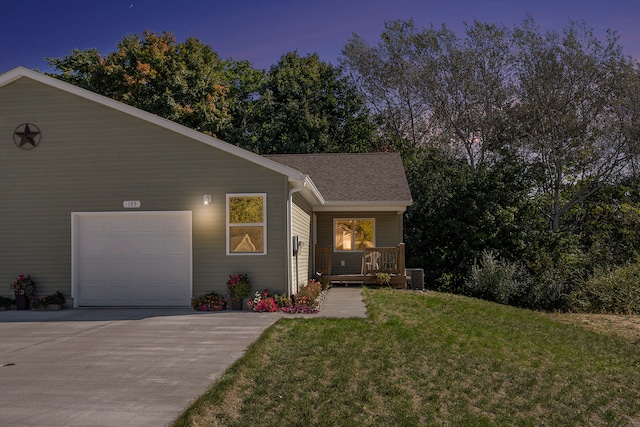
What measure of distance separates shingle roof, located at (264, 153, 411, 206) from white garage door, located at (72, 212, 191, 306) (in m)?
5.99

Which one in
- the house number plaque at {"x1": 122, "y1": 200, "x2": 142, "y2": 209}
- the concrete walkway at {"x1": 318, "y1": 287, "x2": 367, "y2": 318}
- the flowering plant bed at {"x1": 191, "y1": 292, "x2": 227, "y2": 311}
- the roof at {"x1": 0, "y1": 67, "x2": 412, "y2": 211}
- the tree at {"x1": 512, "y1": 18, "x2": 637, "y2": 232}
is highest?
the tree at {"x1": 512, "y1": 18, "x2": 637, "y2": 232}

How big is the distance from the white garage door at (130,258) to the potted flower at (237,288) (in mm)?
1028

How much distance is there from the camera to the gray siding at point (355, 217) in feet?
60.2

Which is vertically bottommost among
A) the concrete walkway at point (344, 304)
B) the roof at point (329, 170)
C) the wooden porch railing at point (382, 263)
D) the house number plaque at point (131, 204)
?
the concrete walkway at point (344, 304)

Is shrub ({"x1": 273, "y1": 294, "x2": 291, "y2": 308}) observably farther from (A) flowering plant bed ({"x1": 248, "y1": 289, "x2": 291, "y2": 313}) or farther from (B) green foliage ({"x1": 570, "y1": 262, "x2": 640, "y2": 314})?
(B) green foliage ({"x1": 570, "y1": 262, "x2": 640, "y2": 314})

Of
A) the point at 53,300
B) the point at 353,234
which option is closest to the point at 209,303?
the point at 53,300

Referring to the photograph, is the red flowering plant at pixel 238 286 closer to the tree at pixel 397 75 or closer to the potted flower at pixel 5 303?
the potted flower at pixel 5 303

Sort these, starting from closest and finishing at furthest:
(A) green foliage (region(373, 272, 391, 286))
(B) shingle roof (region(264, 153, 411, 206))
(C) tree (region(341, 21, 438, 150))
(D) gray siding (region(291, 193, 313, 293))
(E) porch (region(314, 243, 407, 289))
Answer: (D) gray siding (region(291, 193, 313, 293)), (A) green foliage (region(373, 272, 391, 286)), (E) porch (region(314, 243, 407, 289)), (B) shingle roof (region(264, 153, 411, 206)), (C) tree (region(341, 21, 438, 150))

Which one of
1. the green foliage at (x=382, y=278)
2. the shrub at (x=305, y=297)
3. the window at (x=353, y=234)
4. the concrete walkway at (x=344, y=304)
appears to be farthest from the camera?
Result: the window at (x=353, y=234)

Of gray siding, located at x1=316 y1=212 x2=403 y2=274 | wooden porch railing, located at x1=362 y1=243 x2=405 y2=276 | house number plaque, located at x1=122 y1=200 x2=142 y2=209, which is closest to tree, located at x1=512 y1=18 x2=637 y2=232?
gray siding, located at x1=316 y1=212 x2=403 y2=274

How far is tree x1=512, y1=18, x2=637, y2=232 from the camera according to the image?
992 inches

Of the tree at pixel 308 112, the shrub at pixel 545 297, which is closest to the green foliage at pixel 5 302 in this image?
the shrub at pixel 545 297

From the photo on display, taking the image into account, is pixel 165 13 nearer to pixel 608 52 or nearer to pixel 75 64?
pixel 75 64

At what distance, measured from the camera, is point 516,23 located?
2684 centimetres
